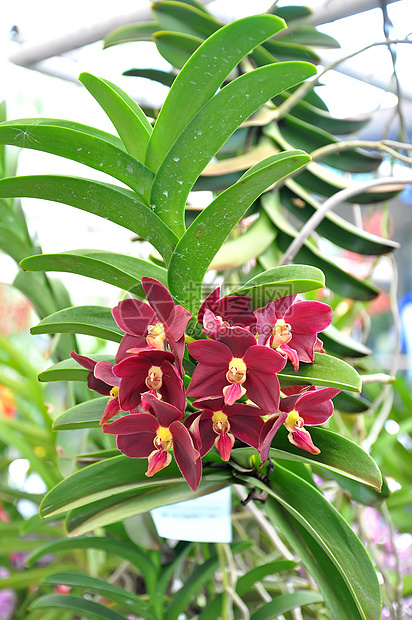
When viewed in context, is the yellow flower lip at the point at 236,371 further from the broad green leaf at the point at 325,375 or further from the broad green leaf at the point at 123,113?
the broad green leaf at the point at 123,113

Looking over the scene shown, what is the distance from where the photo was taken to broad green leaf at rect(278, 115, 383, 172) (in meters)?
0.76

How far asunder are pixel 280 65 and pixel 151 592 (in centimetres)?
64

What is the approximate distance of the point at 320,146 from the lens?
0.77 meters

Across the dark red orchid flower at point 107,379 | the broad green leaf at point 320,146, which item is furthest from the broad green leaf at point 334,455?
the broad green leaf at point 320,146

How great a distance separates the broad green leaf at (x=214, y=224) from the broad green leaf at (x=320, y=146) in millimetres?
425

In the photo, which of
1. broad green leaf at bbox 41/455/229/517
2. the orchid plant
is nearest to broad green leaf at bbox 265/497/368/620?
the orchid plant

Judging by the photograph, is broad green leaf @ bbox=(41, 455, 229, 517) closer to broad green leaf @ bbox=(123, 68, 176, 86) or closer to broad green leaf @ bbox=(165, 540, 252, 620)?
broad green leaf @ bbox=(165, 540, 252, 620)

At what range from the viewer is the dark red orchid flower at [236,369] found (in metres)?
0.34

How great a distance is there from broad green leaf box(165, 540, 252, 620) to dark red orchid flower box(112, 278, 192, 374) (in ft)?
1.43

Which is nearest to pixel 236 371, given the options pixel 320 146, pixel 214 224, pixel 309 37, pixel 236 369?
pixel 236 369

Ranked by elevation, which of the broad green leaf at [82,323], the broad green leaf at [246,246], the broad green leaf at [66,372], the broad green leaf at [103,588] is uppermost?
the broad green leaf at [246,246]

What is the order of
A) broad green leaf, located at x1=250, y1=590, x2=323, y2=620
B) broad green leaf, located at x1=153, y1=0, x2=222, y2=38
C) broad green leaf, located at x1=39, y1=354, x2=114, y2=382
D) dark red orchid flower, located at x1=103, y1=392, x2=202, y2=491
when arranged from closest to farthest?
dark red orchid flower, located at x1=103, y1=392, x2=202, y2=491, broad green leaf, located at x1=39, y1=354, x2=114, y2=382, broad green leaf, located at x1=250, y1=590, x2=323, y2=620, broad green leaf, located at x1=153, y1=0, x2=222, y2=38

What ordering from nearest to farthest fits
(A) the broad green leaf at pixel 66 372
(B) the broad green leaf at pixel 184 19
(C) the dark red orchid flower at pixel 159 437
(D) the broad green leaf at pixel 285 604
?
(C) the dark red orchid flower at pixel 159 437 → (A) the broad green leaf at pixel 66 372 → (D) the broad green leaf at pixel 285 604 → (B) the broad green leaf at pixel 184 19

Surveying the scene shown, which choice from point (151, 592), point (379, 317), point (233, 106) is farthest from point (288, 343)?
point (379, 317)
